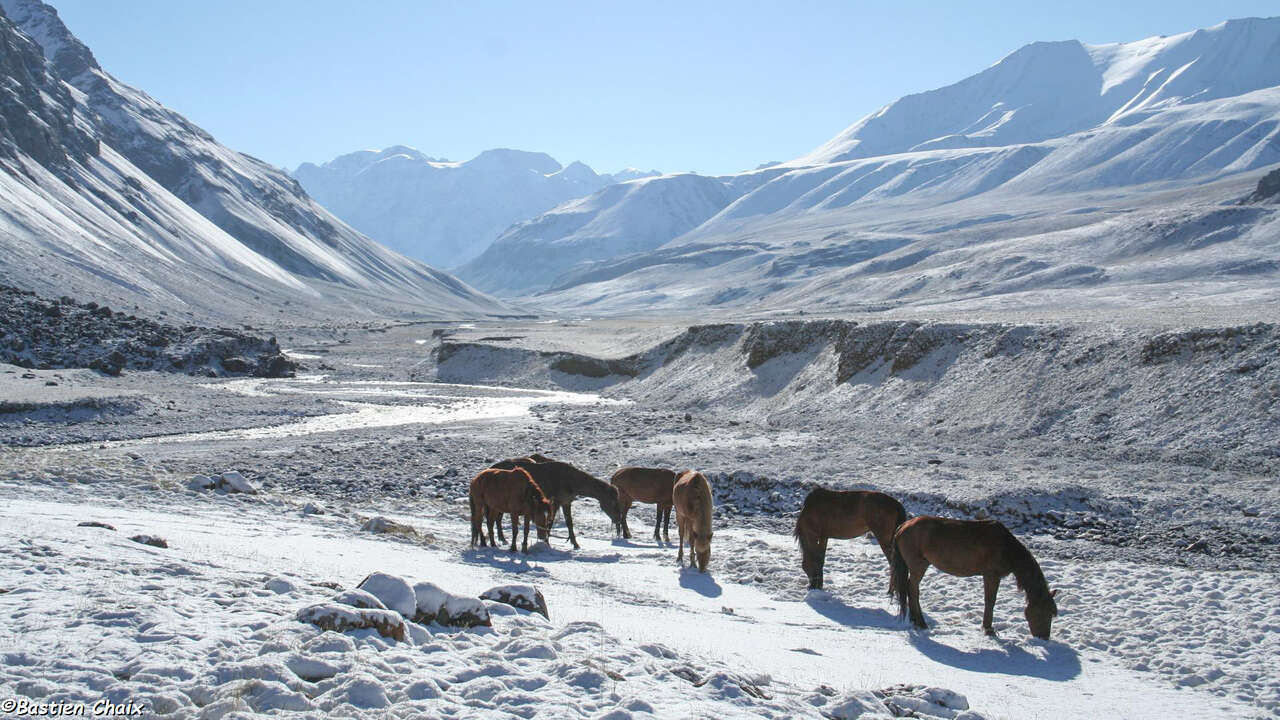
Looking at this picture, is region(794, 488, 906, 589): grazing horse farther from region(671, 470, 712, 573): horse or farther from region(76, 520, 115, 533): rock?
region(76, 520, 115, 533): rock

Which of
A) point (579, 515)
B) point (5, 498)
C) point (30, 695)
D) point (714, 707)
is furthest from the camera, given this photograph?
point (579, 515)

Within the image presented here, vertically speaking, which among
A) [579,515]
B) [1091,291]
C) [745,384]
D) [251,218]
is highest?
[251,218]

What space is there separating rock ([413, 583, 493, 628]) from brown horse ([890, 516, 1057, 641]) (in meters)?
6.60

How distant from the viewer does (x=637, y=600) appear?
13.7 meters

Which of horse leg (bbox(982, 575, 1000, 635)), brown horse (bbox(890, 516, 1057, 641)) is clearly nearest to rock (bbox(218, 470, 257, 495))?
brown horse (bbox(890, 516, 1057, 641))

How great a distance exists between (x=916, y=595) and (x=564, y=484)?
8.59 metres

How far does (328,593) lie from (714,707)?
521cm

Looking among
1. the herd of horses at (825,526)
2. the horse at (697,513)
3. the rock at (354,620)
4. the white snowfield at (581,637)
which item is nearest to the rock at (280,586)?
the white snowfield at (581,637)

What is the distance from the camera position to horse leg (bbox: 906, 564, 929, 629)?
12.9m

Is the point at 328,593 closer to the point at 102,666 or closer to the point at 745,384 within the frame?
the point at 102,666

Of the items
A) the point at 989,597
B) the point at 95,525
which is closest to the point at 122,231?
the point at 95,525

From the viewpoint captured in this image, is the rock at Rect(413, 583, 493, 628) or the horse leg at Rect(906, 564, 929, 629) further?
the horse leg at Rect(906, 564, 929, 629)

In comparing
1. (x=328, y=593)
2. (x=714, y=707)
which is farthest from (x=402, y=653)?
(x=714, y=707)

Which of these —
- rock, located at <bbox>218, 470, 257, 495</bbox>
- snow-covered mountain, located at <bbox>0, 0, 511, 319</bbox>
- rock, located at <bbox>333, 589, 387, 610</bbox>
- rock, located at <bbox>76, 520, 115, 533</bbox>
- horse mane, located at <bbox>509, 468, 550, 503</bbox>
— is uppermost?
snow-covered mountain, located at <bbox>0, 0, 511, 319</bbox>
